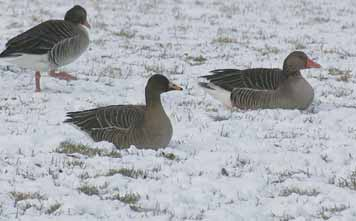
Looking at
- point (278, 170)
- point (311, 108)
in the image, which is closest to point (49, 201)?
point (278, 170)

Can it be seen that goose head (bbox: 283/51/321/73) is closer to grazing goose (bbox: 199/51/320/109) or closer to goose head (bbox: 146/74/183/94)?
grazing goose (bbox: 199/51/320/109)

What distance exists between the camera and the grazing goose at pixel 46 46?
44.6ft

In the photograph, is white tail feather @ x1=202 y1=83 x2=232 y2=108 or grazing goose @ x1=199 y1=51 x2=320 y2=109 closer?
grazing goose @ x1=199 y1=51 x2=320 y2=109

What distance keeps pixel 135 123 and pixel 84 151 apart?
2.67 feet

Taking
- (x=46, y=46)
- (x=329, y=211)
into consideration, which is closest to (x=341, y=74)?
(x=46, y=46)

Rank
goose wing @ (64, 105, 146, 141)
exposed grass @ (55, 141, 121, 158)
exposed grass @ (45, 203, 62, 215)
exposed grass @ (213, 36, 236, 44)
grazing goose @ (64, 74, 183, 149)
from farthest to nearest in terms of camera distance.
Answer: exposed grass @ (213, 36, 236, 44), goose wing @ (64, 105, 146, 141), grazing goose @ (64, 74, 183, 149), exposed grass @ (55, 141, 121, 158), exposed grass @ (45, 203, 62, 215)

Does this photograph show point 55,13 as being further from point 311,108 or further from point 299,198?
point 299,198

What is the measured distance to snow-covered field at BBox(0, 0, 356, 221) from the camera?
773 cm

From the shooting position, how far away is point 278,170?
29.9 feet

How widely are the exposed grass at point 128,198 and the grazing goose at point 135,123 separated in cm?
185

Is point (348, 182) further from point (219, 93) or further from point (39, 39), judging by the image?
point (39, 39)

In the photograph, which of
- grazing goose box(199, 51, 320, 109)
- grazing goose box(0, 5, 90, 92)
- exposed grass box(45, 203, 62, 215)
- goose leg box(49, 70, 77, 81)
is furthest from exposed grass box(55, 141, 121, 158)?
goose leg box(49, 70, 77, 81)

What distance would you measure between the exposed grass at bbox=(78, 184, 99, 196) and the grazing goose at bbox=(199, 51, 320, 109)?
5.23 m

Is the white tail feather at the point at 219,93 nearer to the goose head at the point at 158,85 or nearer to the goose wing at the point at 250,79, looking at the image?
the goose wing at the point at 250,79
